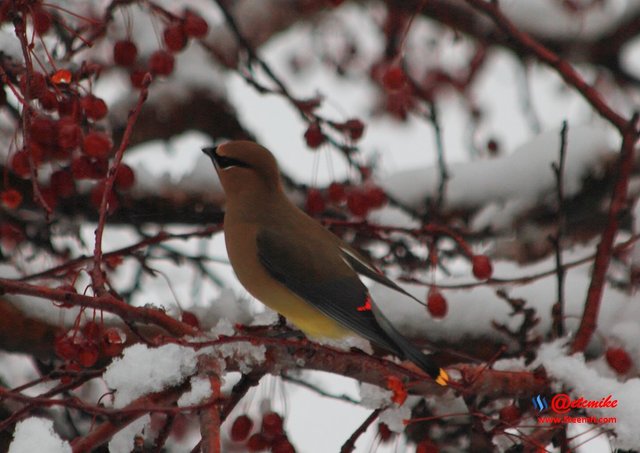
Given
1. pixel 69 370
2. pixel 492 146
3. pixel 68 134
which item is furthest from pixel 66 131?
pixel 492 146

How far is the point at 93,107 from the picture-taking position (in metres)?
2.72

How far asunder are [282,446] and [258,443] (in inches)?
4.8

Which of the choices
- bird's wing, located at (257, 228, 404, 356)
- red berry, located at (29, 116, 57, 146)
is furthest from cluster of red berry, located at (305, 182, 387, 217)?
red berry, located at (29, 116, 57, 146)

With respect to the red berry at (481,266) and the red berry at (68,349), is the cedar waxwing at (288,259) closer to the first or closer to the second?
the red berry at (481,266)

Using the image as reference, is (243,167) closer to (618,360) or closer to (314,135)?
(314,135)

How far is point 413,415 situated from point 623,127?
1.28 meters

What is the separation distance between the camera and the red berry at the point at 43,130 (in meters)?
2.52

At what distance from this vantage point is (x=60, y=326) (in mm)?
3131

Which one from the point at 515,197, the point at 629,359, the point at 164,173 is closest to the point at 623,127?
the point at 629,359

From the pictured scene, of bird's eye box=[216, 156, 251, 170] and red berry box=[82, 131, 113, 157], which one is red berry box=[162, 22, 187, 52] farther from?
red berry box=[82, 131, 113, 157]

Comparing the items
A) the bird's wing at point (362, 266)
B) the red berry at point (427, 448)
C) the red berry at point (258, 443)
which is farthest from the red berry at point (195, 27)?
the red berry at point (427, 448)

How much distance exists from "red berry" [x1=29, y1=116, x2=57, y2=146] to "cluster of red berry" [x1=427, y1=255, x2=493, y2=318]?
1418 mm

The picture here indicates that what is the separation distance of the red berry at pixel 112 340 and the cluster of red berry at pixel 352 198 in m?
1.17

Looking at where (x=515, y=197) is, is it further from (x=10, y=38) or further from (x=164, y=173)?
(x=10, y=38)
